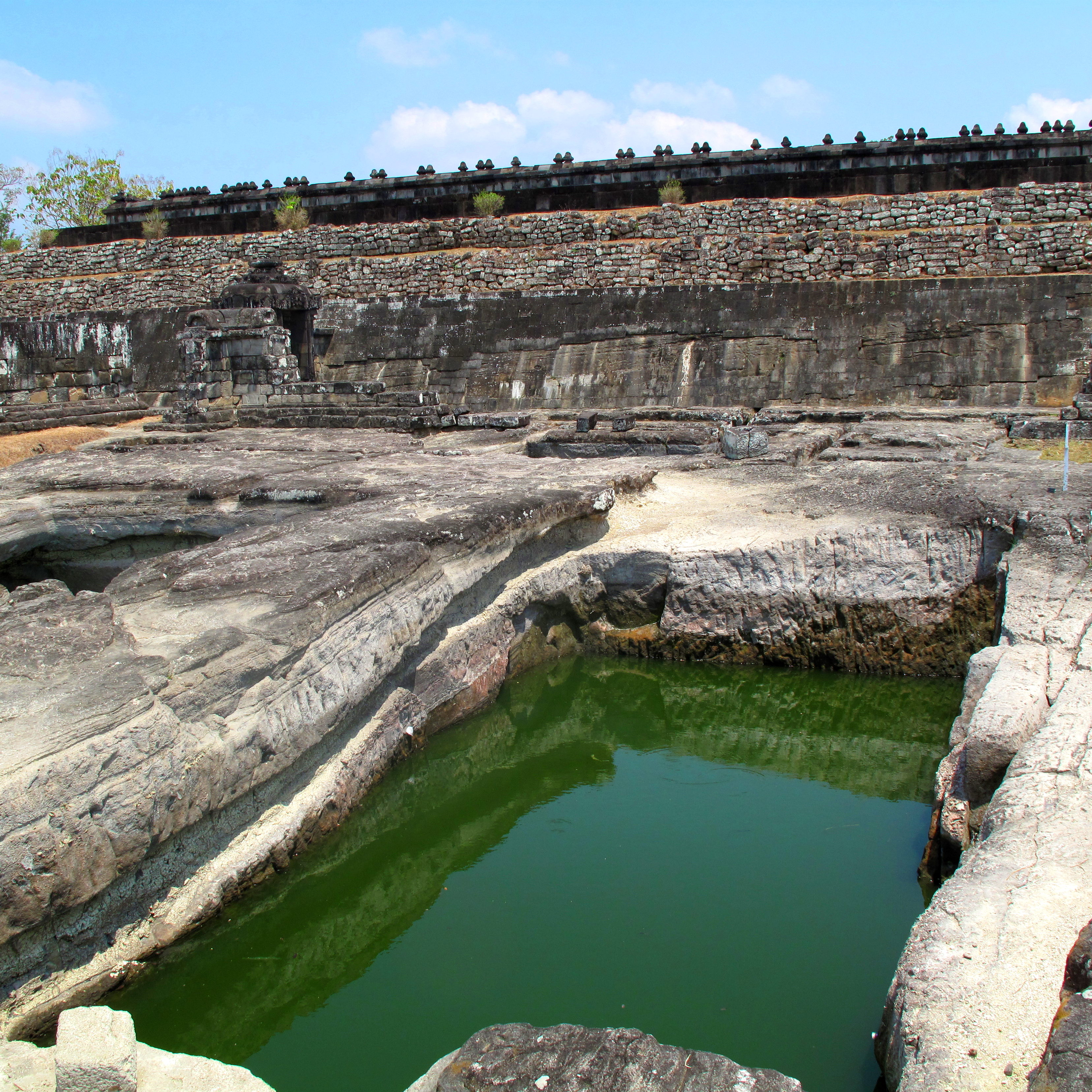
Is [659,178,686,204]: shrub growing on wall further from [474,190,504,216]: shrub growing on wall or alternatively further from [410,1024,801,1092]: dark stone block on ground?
[410,1024,801,1092]: dark stone block on ground

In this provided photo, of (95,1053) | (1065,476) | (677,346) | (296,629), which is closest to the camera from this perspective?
(95,1053)

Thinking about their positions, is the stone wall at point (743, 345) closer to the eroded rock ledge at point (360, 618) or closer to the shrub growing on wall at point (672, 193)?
the eroded rock ledge at point (360, 618)

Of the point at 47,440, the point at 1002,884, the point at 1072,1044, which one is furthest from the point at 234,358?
the point at 1072,1044

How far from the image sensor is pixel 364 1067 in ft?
8.75

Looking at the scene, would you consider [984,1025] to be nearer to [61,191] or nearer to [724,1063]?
[724,1063]

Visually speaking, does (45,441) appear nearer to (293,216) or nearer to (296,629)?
(296,629)

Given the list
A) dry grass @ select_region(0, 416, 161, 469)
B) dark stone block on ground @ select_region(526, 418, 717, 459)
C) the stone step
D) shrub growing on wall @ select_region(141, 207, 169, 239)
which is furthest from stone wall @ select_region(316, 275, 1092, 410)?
shrub growing on wall @ select_region(141, 207, 169, 239)

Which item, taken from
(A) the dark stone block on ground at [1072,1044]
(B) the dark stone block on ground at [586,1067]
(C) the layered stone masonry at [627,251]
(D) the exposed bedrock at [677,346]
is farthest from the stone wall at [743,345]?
(B) the dark stone block on ground at [586,1067]

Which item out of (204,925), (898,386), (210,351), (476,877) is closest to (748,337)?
(898,386)

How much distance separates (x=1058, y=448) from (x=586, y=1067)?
7.50m

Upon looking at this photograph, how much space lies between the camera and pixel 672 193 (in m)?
18.1

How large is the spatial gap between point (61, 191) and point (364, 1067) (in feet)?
134

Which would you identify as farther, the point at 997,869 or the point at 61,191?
the point at 61,191

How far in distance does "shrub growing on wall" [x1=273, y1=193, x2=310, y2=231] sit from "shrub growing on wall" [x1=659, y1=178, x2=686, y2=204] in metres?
Answer: 8.14
